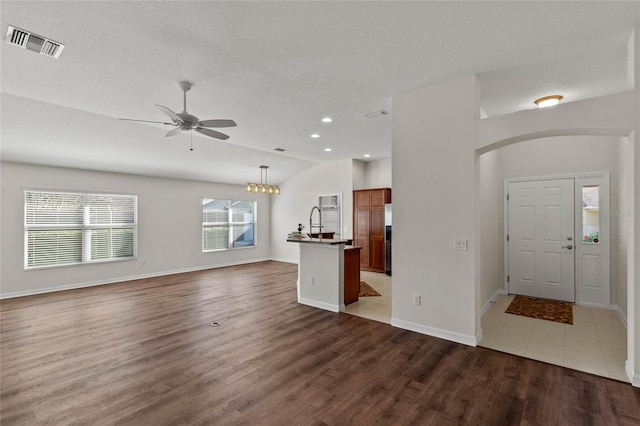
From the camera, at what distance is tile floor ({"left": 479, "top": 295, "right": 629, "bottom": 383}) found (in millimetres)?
2854

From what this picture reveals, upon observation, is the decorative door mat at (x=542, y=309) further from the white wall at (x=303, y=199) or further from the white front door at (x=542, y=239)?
the white wall at (x=303, y=199)

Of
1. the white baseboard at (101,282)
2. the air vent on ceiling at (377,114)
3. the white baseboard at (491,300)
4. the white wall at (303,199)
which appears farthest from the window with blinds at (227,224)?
the white baseboard at (491,300)

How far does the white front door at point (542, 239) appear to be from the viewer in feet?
15.7

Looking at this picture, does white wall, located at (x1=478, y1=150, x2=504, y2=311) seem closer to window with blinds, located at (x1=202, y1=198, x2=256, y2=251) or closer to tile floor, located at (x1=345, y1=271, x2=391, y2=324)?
tile floor, located at (x1=345, y1=271, x2=391, y2=324)

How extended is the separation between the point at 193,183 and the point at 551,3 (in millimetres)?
7960

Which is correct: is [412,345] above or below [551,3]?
below

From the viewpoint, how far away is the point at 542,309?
14.5 ft

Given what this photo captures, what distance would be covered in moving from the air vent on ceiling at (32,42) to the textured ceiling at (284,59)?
0.06 metres

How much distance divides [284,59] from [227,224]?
22.7 feet

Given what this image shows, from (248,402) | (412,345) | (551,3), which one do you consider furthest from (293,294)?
(551,3)

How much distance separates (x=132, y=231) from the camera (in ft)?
23.2

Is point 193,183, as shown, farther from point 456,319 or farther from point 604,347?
point 604,347

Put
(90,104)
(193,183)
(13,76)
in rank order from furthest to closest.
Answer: (193,183) → (90,104) → (13,76)

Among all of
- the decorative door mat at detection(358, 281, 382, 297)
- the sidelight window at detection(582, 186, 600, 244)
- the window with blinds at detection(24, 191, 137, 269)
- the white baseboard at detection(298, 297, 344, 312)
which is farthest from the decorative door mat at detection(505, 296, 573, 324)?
the window with blinds at detection(24, 191, 137, 269)
